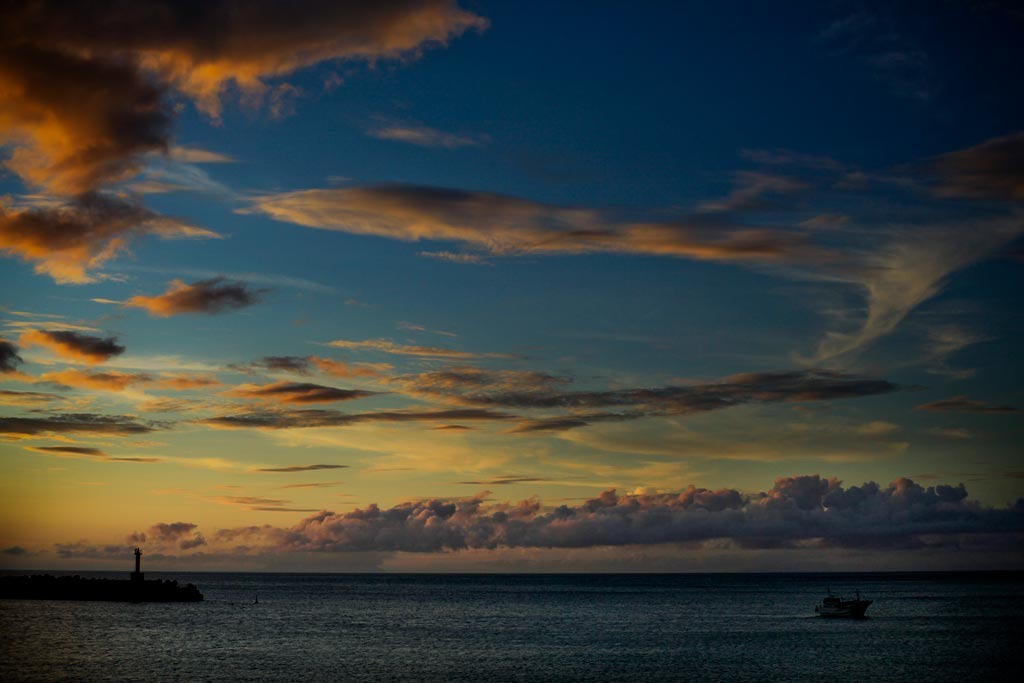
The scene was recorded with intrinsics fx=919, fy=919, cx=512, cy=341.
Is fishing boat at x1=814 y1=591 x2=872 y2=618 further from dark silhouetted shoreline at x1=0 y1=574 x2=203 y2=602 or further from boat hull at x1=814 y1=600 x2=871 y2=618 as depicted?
dark silhouetted shoreline at x1=0 y1=574 x2=203 y2=602

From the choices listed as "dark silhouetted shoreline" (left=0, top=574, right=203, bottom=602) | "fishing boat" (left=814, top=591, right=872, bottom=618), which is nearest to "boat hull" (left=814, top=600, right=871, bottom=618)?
"fishing boat" (left=814, top=591, right=872, bottom=618)

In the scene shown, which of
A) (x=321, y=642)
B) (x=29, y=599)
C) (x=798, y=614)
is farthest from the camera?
(x=29, y=599)

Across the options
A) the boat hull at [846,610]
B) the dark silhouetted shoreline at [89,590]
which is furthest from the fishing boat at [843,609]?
the dark silhouetted shoreline at [89,590]

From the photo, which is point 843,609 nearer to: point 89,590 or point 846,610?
point 846,610

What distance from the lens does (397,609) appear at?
529ft

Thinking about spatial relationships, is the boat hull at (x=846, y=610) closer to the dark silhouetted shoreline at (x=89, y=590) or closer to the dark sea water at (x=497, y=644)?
the dark sea water at (x=497, y=644)

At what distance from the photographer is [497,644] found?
310 feet

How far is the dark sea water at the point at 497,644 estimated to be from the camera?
70812 mm

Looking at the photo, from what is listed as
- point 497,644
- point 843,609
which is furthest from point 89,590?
point 843,609

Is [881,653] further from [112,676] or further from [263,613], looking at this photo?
[263,613]

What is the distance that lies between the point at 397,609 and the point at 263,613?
25.9 m

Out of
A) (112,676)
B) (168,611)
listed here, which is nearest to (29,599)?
(168,611)

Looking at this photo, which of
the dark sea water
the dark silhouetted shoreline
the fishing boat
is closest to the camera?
the dark sea water

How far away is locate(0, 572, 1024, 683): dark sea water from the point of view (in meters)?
70.8
